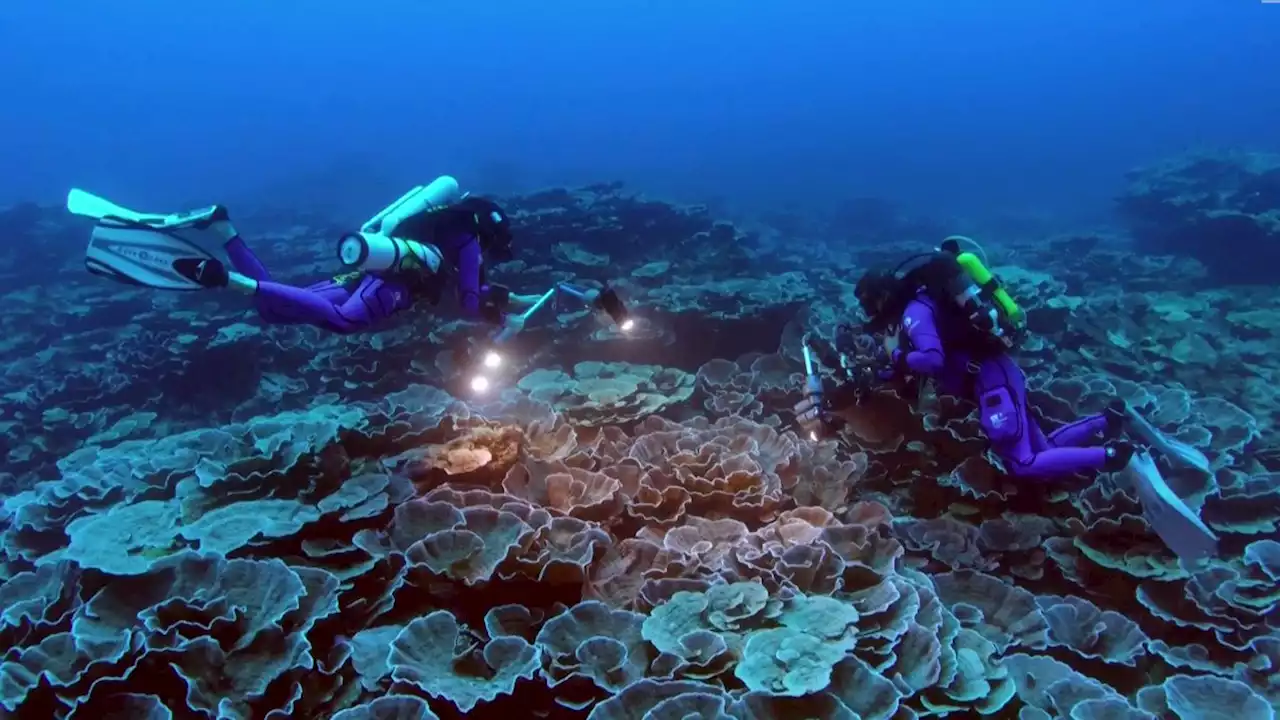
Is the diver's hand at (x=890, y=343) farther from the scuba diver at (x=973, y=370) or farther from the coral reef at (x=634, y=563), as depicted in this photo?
the coral reef at (x=634, y=563)

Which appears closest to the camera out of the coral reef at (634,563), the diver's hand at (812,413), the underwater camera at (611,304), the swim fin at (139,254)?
the coral reef at (634,563)

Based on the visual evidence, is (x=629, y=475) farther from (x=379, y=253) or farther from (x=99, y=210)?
(x=99, y=210)

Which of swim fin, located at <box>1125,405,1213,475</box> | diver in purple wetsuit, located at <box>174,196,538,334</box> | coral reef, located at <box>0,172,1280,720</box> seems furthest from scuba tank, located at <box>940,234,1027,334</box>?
diver in purple wetsuit, located at <box>174,196,538,334</box>

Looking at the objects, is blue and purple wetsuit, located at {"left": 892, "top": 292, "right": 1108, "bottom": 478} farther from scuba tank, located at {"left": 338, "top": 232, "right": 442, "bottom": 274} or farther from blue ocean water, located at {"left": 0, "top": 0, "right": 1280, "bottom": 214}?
blue ocean water, located at {"left": 0, "top": 0, "right": 1280, "bottom": 214}

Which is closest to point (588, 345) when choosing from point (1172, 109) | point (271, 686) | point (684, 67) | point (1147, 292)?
point (271, 686)

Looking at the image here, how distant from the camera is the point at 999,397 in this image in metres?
5.20

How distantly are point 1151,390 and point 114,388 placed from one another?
13.6 meters

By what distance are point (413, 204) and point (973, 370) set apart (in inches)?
208

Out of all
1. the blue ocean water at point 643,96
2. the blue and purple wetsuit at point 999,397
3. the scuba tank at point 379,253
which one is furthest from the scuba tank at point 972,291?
the blue ocean water at point 643,96

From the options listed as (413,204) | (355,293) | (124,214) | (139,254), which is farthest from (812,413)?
(124,214)

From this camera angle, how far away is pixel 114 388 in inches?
383

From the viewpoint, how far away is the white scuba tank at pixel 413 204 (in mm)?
6164

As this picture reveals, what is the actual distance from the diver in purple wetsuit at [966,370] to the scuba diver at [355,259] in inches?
103

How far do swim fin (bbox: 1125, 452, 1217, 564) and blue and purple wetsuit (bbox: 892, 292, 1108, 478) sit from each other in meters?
0.37
